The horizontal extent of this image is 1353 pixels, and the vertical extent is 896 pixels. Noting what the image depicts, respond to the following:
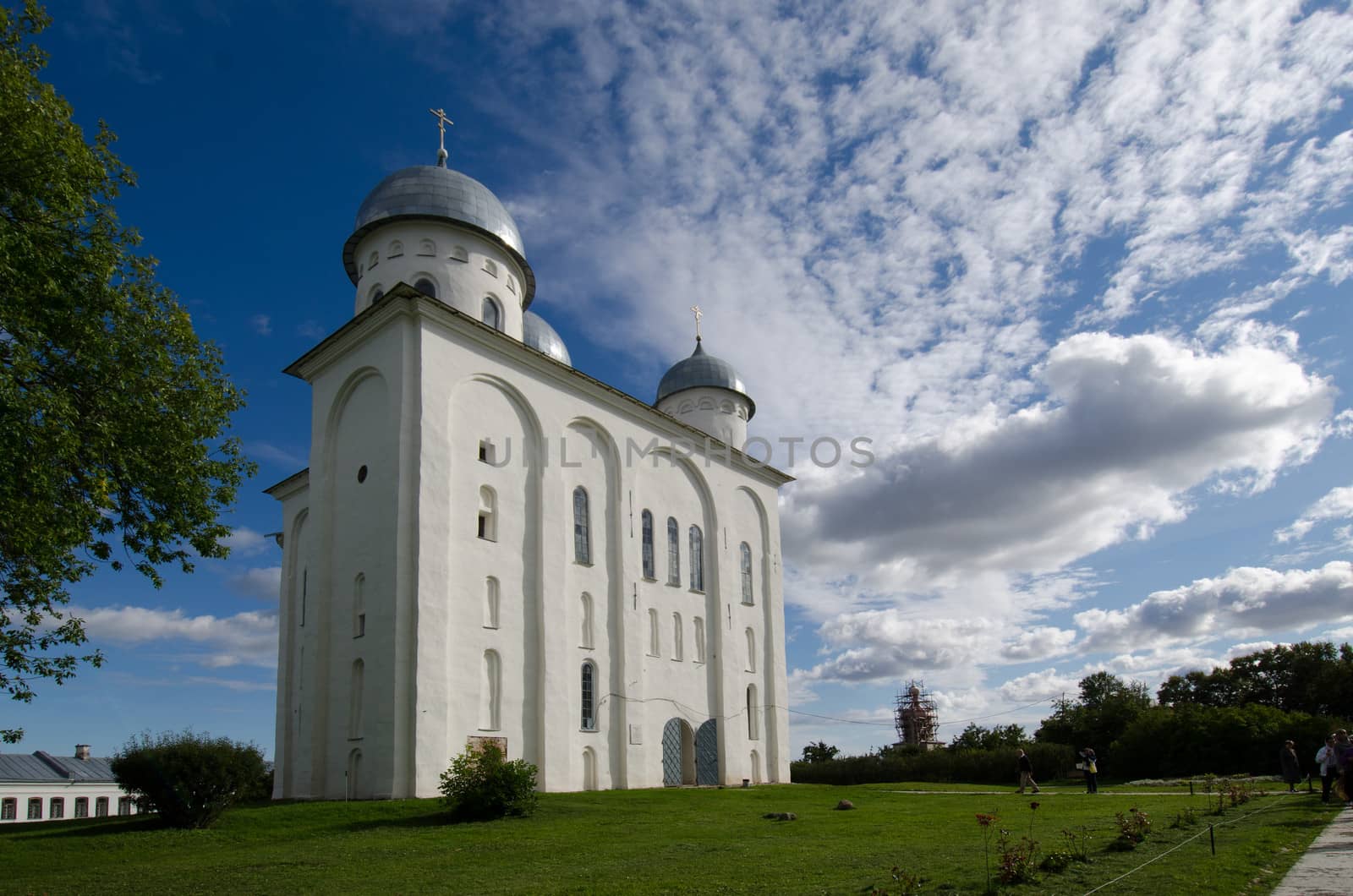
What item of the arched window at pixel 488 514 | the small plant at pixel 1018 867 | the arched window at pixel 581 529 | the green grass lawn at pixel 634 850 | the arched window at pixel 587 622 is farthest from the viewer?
the arched window at pixel 581 529

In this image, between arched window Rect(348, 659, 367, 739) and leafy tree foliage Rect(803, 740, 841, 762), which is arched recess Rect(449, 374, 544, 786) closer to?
arched window Rect(348, 659, 367, 739)

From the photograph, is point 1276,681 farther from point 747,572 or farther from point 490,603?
point 490,603

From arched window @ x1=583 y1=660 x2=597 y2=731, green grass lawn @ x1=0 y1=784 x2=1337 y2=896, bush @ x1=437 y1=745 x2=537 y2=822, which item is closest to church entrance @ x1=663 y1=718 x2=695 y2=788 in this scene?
arched window @ x1=583 y1=660 x2=597 y2=731

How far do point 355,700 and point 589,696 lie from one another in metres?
6.27

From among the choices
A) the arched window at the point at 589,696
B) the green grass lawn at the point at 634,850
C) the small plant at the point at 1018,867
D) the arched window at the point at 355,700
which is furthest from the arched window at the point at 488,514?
the small plant at the point at 1018,867

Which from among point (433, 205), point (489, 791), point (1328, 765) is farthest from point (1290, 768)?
point (433, 205)

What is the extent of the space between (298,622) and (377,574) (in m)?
7.56

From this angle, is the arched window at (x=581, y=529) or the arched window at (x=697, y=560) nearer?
the arched window at (x=581, y=529)

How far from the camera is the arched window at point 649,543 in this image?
28.7 m

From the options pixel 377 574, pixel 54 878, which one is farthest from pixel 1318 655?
pixel 54 878

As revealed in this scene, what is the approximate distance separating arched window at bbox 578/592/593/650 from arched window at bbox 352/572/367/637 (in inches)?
233

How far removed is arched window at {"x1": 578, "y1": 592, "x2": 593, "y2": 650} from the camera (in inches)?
1011

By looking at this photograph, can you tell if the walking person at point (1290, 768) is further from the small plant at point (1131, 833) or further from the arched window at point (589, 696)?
the arched window at point (589, 696)

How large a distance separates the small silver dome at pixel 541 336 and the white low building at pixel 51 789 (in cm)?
3844
